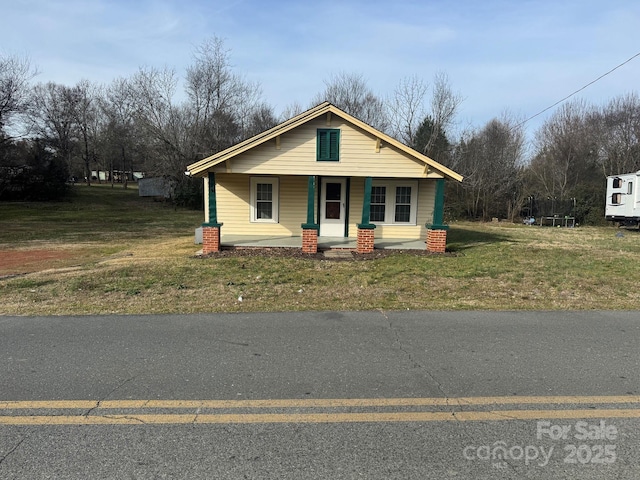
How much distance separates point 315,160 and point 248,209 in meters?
3.85

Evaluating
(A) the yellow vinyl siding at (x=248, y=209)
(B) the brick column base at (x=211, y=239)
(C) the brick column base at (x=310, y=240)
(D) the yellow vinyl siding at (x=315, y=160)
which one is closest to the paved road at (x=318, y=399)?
(C) the brick column base at (x=310, y=240)

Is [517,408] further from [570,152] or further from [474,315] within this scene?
[570,152]

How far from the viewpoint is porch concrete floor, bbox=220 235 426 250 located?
1277cm

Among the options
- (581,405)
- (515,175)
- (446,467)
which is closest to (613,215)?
(515,175)

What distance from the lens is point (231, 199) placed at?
15.1 m

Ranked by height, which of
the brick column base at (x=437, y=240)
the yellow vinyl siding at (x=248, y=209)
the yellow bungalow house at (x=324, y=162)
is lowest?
the brick column base at (x=437, y=240)

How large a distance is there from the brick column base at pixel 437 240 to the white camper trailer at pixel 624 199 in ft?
49.5

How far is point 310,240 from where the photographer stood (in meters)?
11.8

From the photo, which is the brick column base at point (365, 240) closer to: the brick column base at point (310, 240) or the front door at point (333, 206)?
the brick column base at point (310, 240)

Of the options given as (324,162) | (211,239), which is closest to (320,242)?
(324,162)

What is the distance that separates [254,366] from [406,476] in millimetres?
1943

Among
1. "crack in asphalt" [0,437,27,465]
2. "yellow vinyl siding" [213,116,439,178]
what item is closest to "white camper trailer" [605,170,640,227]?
"yellow vinyl siding" [213,116,439,178]

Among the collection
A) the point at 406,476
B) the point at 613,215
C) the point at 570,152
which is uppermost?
the point at 570,152

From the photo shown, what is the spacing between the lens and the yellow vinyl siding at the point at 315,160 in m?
12.3
